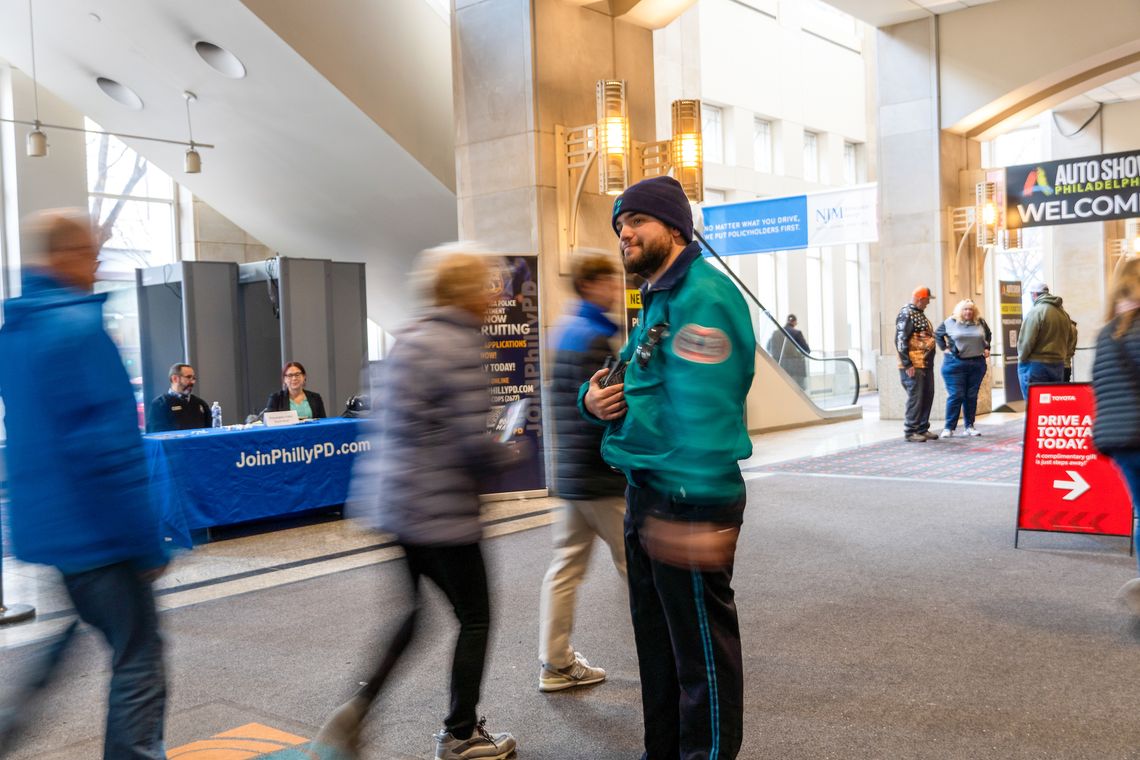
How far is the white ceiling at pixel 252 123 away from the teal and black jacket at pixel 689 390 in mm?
8073

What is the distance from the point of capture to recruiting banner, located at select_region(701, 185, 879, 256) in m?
14.1

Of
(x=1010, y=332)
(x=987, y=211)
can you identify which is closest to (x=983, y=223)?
(x=987, y=211)

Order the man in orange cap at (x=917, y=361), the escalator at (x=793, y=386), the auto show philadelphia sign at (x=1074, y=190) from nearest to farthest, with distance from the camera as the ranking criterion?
the man in orange cap at (x=917, y=361) < the auto show philadelphia sign at (x=1074, y=190) < the escalator at (x=793, y=386)

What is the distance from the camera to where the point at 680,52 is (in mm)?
21344

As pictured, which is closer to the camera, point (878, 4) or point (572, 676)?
point (572, 676)

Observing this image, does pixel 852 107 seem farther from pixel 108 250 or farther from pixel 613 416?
pixel 613 416

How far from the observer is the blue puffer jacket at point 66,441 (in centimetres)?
248

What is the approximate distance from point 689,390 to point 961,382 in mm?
10703

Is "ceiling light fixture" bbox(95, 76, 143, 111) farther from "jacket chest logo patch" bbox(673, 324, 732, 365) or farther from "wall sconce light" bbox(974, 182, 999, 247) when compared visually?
"jacket chest logo patch" bbox(673, 324, 732, 365)

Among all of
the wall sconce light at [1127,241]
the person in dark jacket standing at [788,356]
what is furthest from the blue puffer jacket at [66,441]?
the wall sconce light at [1127,241]

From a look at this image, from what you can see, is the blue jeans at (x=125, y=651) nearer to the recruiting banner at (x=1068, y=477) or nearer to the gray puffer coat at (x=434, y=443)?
the gray puffer coat at (x=434, y=443)

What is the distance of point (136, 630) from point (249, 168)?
37.1ft

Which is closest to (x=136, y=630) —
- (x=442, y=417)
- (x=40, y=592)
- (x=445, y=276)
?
(x=442, y=417)

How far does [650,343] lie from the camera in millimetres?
2475
